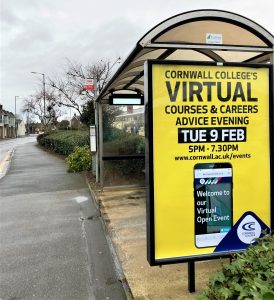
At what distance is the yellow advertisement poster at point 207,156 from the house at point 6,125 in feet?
270

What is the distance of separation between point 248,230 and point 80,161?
33.7ft

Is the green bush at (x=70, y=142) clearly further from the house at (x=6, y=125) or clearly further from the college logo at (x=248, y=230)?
the house at (x=6, y=125)

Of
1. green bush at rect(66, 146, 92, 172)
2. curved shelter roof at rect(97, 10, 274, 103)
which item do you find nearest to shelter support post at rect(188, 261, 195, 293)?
curved shelter roof at rect(97, 10, 274, 103)

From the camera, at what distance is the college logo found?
12.2 feet

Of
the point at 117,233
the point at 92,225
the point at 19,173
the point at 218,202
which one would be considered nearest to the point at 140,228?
the point at 117,233

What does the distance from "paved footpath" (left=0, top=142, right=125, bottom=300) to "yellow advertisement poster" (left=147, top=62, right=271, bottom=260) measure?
1.09 meters

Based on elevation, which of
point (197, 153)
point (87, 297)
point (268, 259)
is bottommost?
point (87, 297)

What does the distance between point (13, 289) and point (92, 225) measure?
266 centimetres

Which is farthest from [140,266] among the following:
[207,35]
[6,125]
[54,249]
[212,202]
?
[6,125]

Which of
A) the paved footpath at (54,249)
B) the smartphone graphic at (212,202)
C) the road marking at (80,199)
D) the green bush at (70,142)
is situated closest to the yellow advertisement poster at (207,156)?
the smartphone graphic at (212,202)

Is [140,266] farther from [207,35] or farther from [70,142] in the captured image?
[70,142]

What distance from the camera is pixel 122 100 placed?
8.96 metres

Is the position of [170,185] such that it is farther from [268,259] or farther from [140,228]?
[140,228]

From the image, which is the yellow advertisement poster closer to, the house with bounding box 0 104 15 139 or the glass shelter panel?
the glass shelter panel
